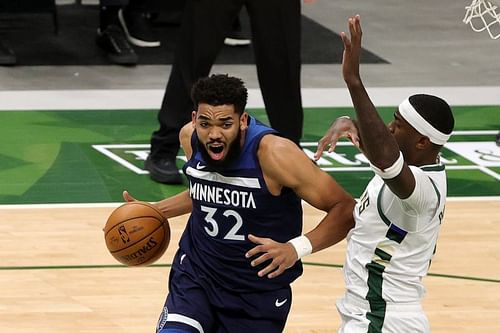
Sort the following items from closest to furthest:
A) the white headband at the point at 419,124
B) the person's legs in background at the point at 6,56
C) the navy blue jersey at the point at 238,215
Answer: the white headband at the point at 419,124, the navy blue jersey at the point at 238,215, the person's legs in background at the point at 6,56

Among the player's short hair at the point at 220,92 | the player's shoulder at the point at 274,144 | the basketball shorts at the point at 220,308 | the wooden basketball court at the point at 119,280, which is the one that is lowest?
the wooden basketball court at the point at 119,280

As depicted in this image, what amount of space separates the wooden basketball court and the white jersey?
1491mm

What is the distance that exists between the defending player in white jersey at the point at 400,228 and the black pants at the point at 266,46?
3.05 m

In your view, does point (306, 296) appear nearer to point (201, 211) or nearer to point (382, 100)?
point (201, 211)

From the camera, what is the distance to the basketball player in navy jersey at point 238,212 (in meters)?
4.69

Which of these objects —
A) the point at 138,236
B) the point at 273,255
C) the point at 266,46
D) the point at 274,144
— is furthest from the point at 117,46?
the point at 273,255

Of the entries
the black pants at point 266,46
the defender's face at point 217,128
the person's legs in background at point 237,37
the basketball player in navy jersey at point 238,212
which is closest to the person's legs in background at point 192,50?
the black pants at point 266,46

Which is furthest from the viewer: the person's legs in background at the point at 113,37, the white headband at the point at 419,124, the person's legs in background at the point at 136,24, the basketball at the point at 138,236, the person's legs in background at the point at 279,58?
the person's legs in background at the point at 136,24

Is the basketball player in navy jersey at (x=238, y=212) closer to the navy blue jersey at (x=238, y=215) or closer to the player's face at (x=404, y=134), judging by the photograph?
the navy blue jersey at (x=238, y=215)

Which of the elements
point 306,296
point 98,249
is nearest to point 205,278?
point 306,296

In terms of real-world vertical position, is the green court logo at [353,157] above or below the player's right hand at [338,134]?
below

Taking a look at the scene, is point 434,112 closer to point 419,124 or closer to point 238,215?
point 419,124

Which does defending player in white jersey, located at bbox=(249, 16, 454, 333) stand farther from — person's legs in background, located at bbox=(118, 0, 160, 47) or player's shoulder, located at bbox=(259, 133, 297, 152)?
person's legs in background, located at bbox=(118, 0, 160, 47)

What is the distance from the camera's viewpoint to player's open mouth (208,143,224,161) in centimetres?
469
